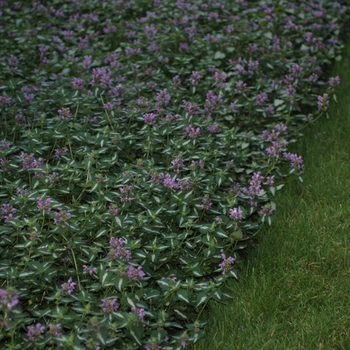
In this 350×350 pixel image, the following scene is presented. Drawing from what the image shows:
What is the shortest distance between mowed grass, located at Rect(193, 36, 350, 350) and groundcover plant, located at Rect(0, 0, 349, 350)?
13 centimetres

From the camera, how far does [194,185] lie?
3.65m

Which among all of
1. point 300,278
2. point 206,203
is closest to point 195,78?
point 206,203

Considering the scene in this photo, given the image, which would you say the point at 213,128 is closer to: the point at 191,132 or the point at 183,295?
the point at 191,132

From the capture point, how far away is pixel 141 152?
4.23m

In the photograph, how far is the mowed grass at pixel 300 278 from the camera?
9.87ft

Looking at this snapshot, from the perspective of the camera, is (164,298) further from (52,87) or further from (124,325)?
→ (52,87)

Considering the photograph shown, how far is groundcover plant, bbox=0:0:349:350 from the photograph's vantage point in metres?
2.99

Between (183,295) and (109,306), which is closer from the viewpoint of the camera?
(109,306)

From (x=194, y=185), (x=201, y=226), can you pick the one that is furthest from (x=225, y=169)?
(x=201, y=226)

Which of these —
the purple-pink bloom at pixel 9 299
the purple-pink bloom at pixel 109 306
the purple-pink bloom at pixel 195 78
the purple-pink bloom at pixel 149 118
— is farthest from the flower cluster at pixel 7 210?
the purple-pink bloom at pixel 195 78

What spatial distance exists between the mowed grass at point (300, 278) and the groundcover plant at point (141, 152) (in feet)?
0.42

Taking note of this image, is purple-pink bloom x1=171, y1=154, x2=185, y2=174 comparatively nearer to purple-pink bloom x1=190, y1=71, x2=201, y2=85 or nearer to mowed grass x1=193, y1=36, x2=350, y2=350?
mowed grass x1=193, y1=36, x2=350, y2=350

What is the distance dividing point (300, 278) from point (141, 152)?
1.46 meters

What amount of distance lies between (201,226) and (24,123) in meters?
1.64
